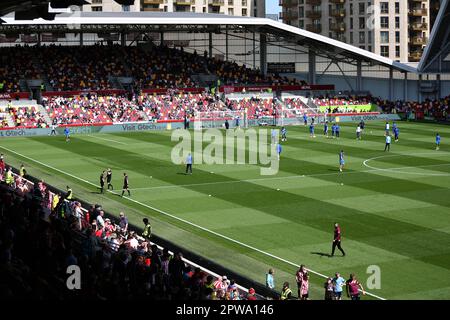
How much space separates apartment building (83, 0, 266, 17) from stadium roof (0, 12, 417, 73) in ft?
102

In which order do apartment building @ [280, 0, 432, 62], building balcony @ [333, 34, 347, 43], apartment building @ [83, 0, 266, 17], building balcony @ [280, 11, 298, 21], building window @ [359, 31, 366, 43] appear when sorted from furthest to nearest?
building balcony @ [280, 11, 298, 21] → building balcony @ [333, 34, 347, 43] → building window @ [359, 31, 366, 43] → apartment building @ [280, 0, 432, 62] → apartment building @ [83, 0, 266, 17]

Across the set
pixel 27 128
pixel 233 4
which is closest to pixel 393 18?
pixel 233 4

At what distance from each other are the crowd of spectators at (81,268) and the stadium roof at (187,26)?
5658 cm

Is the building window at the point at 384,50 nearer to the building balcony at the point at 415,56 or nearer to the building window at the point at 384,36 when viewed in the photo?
the building window at the point at 384,36

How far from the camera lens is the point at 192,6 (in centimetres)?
13038

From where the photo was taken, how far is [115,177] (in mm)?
46781

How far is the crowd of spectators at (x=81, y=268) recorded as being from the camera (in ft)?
48.6

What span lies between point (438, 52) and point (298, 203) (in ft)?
183

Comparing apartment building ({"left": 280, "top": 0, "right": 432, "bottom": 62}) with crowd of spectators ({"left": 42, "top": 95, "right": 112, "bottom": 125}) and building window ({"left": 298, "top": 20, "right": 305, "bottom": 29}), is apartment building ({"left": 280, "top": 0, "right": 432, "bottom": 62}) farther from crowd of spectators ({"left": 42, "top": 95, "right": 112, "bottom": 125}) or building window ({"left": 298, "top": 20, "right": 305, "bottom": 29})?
crowd of spectators ({"left": 42, "top": 95, "right": 112, "bottom": 125})

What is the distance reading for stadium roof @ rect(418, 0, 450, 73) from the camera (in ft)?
279

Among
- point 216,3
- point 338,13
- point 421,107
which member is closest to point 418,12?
point 338,13

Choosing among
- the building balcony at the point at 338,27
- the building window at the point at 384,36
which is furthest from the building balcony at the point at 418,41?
the building balcony at the point at 338,27

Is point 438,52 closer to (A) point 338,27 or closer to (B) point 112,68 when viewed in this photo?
(B) point 112,68

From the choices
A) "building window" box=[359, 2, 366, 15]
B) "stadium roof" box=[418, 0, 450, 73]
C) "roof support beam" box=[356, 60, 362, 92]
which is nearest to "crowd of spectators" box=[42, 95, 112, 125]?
"roof support beam" box=[356, 60, 362, 92]
